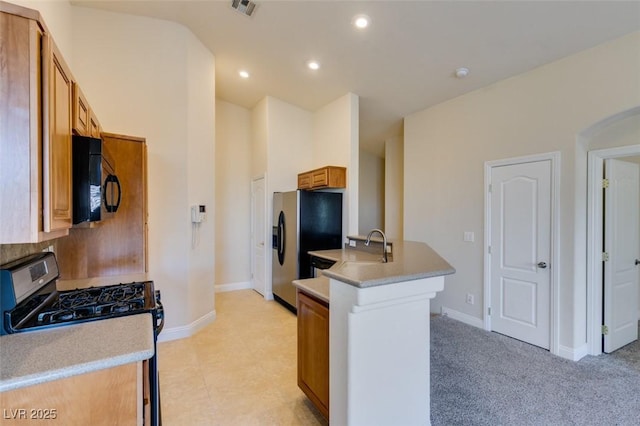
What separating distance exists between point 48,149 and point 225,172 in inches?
178

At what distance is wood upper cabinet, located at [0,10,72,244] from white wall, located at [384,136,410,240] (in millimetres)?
5165

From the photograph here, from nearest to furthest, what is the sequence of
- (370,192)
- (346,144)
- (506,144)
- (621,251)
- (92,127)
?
(92,127) < (621,251) < (506,144) < (346,144) < (370,192)

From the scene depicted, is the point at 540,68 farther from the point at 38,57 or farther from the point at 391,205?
the point at 38,57

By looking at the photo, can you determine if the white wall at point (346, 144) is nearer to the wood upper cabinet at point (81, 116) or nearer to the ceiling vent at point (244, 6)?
the ceiling vent at point (244, 6)

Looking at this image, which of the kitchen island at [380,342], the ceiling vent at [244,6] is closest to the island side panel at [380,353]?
the kitchen island at [380,342]

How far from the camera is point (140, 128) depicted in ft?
10.9

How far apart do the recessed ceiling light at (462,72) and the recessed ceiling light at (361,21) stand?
1247mm

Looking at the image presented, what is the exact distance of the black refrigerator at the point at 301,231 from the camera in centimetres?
435

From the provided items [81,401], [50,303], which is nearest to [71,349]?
[81,401]

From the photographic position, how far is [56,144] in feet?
4.14

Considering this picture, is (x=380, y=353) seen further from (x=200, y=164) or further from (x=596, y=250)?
(x=200, y=164)

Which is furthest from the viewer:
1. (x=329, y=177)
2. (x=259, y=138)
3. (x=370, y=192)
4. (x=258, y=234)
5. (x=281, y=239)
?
(x=370, y=192)

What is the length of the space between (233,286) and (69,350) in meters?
4.64

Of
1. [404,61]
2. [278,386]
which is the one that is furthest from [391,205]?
[278,386]
